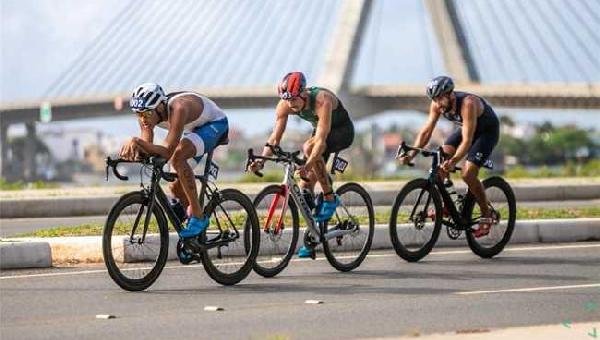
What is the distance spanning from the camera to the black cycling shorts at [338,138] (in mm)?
10883

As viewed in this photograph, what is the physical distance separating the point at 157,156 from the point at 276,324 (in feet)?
7.09

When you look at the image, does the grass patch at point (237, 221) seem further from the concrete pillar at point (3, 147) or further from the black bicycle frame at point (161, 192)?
the concrete pillar at point (3, 147)

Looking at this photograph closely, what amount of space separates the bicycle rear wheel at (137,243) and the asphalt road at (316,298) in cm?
14

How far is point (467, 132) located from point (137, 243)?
131 inches

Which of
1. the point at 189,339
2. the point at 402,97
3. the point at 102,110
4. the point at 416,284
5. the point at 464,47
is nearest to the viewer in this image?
the point at 189,339

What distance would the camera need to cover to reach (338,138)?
10.9 m

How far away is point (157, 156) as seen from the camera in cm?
938

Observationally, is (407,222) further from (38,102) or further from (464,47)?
(38,102)

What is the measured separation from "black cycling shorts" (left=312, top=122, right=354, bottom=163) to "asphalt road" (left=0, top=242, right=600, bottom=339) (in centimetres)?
98

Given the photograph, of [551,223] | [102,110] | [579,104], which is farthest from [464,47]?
[551,223]

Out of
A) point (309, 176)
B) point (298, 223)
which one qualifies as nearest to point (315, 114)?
point (309, 176)

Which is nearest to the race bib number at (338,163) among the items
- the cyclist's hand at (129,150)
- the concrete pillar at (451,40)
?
the cyclist's hand at (129,150)

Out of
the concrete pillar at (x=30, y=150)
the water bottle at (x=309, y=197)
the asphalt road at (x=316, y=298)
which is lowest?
the asphalt road at (x=316, y=298)

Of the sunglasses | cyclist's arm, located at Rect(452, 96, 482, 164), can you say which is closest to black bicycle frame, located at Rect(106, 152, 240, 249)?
the sunglasses
